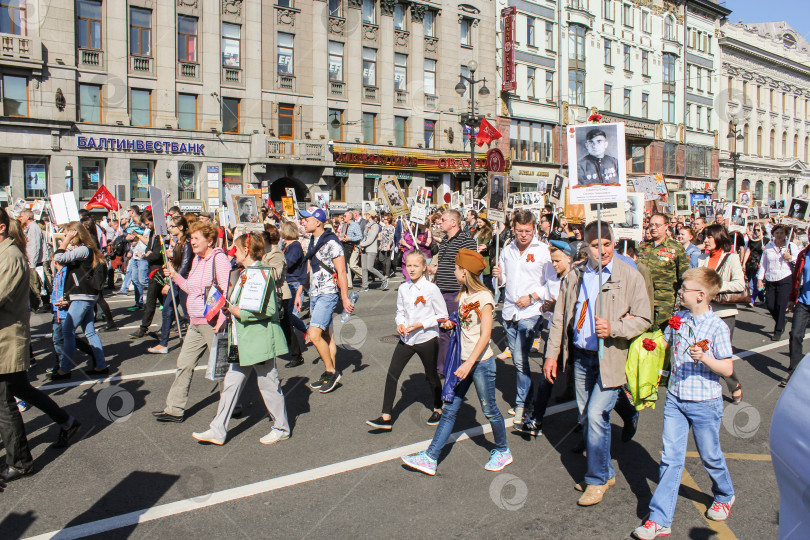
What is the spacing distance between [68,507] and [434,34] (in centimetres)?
3855

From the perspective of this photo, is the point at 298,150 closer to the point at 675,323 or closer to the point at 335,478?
the point at 335,478

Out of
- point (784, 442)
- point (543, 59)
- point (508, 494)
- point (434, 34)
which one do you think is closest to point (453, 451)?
point (508, 494)

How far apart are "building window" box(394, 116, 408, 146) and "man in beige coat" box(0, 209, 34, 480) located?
3351 cm

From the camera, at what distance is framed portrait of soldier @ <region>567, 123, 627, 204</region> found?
489 centimetres

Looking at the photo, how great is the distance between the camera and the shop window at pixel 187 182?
30.3 metres

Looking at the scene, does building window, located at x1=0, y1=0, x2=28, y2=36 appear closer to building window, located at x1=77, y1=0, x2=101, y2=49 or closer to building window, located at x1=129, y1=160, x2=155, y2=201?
building window, located at x1=77, y1=0, x2=101, y2=49

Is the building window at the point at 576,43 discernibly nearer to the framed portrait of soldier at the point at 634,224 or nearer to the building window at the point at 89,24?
the building window at the point at 89,24

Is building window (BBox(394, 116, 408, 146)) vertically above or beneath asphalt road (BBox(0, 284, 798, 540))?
above

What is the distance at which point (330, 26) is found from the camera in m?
34.5

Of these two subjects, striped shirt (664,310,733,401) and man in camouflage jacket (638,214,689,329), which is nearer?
striped shirt (664,310,733,401)

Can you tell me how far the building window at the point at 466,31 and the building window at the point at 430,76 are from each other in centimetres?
292

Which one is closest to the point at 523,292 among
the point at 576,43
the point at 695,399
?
the point at 695,399

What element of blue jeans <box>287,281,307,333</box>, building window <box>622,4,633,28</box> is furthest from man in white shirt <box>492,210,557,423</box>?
building window <box>622,4,633,28</box>

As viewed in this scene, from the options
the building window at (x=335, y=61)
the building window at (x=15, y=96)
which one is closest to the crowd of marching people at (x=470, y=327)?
the building window at (x=15, y=96)
